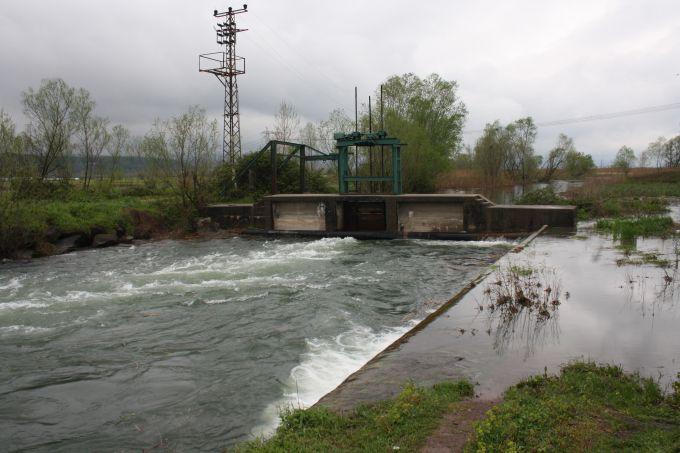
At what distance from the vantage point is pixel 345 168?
25672 mm

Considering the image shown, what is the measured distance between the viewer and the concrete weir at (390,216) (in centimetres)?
2130

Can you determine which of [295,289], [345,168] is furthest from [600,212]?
[295,289]

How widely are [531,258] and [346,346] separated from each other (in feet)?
23.7

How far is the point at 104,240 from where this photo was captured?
21250 mm

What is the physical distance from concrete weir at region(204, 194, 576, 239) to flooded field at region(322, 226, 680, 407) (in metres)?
8.99

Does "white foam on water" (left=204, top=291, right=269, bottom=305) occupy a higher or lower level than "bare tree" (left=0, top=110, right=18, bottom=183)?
lower

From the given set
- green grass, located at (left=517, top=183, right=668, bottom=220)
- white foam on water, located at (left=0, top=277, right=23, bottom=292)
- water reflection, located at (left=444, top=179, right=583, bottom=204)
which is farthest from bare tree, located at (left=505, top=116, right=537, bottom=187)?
white foam on water, located at (left=0, top=277, right=23, bottom=292)

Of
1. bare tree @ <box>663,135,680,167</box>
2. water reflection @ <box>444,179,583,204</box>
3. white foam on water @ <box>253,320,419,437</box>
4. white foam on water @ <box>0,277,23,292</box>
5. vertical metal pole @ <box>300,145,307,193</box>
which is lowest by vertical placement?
white foam on water @ <box>253,320,419,437</box>

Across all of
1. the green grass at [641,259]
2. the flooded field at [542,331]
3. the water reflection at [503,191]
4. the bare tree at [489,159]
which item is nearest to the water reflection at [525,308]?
the flooded field at [542,331]

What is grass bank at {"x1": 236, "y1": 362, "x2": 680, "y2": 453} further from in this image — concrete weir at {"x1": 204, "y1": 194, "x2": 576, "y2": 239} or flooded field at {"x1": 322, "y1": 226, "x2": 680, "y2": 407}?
concrete weir at {"x1": 204, "y1": 194, "x2": 576, "y2": 239}

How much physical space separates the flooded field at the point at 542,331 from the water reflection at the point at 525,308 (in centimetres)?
1

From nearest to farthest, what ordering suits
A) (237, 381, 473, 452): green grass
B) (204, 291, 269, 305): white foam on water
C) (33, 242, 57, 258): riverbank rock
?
(237, 381, 473, 452): green grass, (204, 291, 269, 305): white foam on water, (33, 242, 57, 258): riverbank rock

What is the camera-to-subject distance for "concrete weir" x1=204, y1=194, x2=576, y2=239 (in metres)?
21.3

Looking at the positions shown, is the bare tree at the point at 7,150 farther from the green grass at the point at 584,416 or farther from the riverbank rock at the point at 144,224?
the green grass at the point at 584,416
